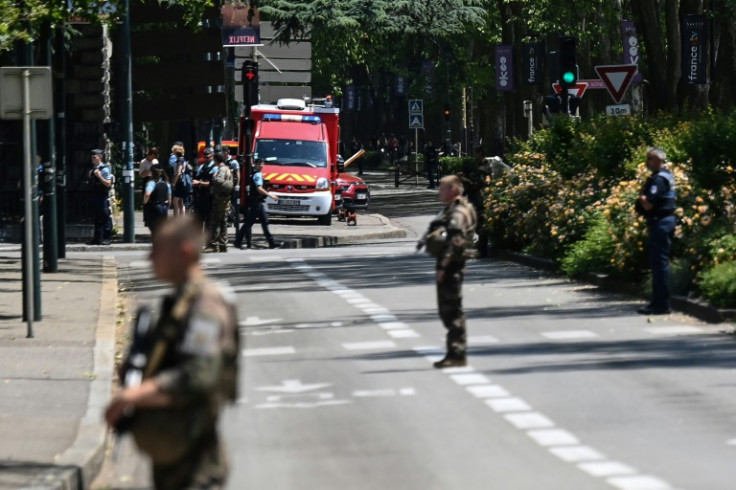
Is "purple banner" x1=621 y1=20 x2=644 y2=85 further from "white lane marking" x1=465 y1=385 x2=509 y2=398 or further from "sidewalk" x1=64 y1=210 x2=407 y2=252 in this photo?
"white lane marking" x1=465 y1=385 x2=509 y2=398

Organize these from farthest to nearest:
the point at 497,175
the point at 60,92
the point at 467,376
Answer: the point at 497,175 < the point at 60,92 < the point at 467,376

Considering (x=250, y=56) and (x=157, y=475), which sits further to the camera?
(x=250, y=56)

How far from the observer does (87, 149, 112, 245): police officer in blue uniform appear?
36.9 metres

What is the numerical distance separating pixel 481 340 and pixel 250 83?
2614 centimetres

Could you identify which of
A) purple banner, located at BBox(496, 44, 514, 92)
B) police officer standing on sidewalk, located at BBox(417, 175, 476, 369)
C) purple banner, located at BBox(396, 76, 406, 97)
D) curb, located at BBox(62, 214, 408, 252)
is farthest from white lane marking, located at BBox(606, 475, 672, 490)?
purple banner, located at BBox(396, 76, 406, 97)

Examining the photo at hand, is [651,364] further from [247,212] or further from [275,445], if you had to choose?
[247,212]

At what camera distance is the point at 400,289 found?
24359mm

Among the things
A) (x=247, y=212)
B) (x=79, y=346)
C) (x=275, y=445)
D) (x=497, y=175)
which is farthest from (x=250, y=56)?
(x=275, y=445)

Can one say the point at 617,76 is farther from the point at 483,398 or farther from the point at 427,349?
the point at 483,398

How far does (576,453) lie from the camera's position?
10.8 metres

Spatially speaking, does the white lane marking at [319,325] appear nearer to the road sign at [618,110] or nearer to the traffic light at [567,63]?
the traffic light at [567,63]

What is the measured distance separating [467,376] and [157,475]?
8209 millimetres

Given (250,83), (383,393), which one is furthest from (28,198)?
(250,83)

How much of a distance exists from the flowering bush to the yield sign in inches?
74.1
